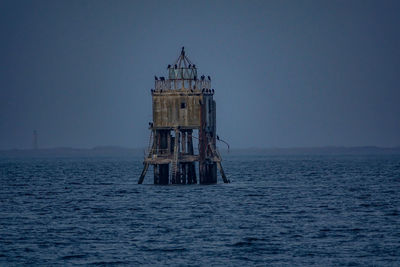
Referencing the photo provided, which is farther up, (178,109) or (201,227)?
(178,109)

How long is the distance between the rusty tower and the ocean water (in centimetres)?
222

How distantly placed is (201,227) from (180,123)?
988 inches

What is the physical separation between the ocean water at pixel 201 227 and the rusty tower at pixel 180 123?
2.22 m

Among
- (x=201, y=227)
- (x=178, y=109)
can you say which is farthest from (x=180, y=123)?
(x=201, y=227)

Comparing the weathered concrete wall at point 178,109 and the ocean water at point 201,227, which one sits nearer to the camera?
the ocean water at point 201,227

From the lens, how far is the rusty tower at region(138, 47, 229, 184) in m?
69.8

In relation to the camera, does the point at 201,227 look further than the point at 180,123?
No

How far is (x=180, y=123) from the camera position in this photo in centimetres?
6994

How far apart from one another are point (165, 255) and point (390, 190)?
4133 cm

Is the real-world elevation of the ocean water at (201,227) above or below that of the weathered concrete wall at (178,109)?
below

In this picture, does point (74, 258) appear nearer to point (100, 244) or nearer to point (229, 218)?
point (100, 244)

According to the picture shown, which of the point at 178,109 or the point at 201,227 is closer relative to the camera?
the point at 201,227

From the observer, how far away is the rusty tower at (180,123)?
69.8 m

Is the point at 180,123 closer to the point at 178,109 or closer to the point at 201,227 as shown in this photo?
the point at 178,109
